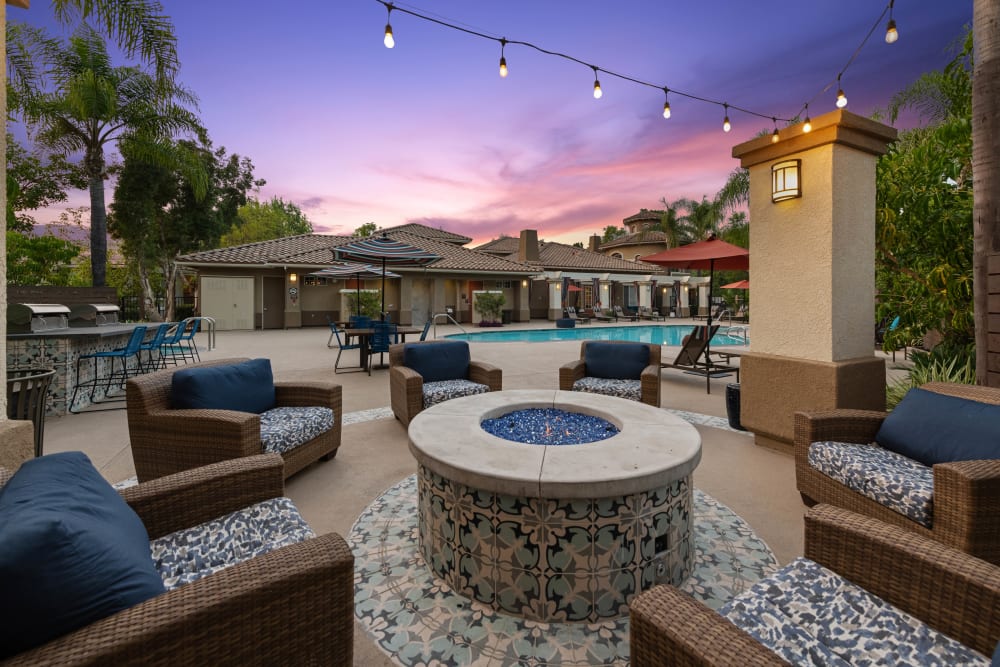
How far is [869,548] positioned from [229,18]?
12555mm

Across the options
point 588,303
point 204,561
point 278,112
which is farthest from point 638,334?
point 204,561

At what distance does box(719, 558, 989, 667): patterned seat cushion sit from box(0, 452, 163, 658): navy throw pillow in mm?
1673

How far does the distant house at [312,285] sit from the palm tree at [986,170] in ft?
44.4

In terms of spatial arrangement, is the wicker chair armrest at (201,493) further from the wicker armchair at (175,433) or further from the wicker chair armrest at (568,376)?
the wicker chair armrest at (568,376)

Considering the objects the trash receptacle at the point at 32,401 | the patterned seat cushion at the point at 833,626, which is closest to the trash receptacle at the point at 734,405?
the patterned seat cushion at the point at 833,626

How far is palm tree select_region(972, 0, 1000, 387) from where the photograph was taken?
3.28 metres

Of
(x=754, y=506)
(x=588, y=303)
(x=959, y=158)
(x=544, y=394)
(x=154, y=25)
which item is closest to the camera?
(x=754, y=506)

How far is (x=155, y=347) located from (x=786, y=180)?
8376 millimetres

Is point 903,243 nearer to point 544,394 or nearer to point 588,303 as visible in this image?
point 544,394

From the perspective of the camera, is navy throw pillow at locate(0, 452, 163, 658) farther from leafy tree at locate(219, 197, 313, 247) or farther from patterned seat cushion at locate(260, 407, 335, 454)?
leafy tree at locate(219, 197, 313, 247)

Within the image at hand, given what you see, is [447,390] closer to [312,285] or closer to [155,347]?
[155,347]

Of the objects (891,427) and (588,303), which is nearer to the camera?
(891,427)

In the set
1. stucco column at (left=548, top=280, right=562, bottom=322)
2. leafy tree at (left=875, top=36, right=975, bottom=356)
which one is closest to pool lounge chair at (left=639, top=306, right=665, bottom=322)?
stucco column at (left=548, top=280, right=562, bottom=322)

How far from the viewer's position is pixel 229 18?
9.15 m
